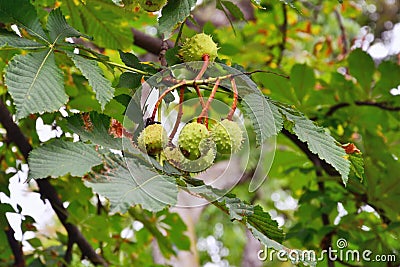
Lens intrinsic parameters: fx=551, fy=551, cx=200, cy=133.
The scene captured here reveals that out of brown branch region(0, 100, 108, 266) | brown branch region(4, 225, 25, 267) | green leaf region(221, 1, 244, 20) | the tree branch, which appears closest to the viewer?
green leaf region(221, 1, 244, 20)

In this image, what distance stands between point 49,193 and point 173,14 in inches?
30.0

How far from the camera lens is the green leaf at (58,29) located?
81 centimetres

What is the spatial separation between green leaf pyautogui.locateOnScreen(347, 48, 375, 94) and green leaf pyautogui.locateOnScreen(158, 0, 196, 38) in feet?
2.87

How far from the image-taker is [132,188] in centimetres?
63

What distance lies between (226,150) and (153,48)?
0.90 meters

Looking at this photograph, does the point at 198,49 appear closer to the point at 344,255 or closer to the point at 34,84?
the point at 34,84

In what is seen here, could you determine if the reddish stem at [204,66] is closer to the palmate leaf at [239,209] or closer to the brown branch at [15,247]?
the palmate leaf at [239,209]

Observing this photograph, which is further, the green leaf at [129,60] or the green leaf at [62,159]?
the green leaf at [129,60]

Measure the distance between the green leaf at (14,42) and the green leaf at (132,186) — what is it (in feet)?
0.72

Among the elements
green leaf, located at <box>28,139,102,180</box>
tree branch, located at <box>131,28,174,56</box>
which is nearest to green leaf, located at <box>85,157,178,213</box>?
green leaf, located at <box>28,139,102,180</box>

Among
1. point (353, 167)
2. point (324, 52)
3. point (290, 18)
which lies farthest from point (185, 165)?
point (290, 18)

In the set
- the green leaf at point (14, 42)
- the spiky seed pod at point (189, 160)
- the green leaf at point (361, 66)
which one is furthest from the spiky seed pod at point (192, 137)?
the green leaf at point (361, 66)

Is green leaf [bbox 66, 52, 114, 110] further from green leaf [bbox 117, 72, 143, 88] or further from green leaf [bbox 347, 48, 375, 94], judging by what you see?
green leaf [bbox 347, 48, 375, 94]

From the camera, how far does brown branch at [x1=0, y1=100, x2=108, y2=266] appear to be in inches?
48.4
